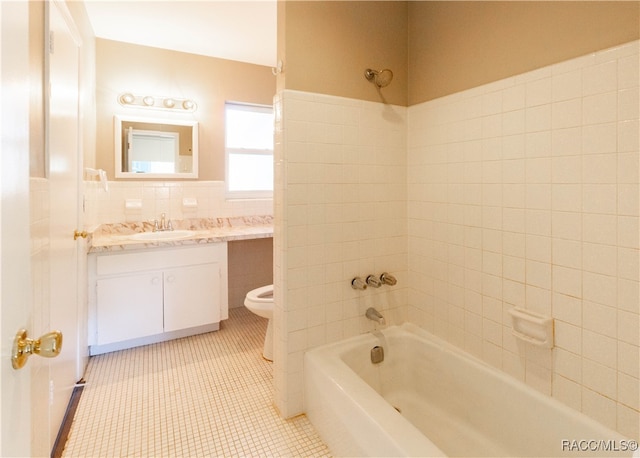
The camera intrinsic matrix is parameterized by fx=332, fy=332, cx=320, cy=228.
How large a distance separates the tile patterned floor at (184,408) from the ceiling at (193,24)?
250 centimetres

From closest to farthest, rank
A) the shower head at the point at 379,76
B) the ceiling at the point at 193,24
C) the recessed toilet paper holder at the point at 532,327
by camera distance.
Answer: the recessed toilet paper holder at the point at 532,327, the shower head at the point at 379,76, the ceiling at the point at 193,24

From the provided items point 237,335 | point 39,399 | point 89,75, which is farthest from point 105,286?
point 89,75

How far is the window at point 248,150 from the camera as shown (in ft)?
11.1

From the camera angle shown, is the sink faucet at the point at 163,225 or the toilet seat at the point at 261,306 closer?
the toilet seat at the point at 261,306

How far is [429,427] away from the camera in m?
1.73

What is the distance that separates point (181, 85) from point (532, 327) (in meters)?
3.26

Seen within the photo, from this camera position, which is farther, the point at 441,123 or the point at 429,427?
the point at 441,123

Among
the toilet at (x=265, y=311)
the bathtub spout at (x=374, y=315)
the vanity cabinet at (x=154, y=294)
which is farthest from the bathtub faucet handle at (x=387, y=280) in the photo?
the vanity cabinet at (x=154, y=294)

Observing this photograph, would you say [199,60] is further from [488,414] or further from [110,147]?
[488,414]

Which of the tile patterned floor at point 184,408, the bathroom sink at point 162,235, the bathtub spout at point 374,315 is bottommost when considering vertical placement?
the tile patterned floor at point 184,408

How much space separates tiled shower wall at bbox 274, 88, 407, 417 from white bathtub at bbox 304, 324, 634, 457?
0.14m

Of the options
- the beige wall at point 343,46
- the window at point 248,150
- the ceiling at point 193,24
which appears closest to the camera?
the beige wall at point 343,46

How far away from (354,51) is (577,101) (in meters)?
1.14

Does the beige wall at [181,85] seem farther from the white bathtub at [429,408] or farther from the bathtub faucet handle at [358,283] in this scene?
the white bathtub at [429,408]
